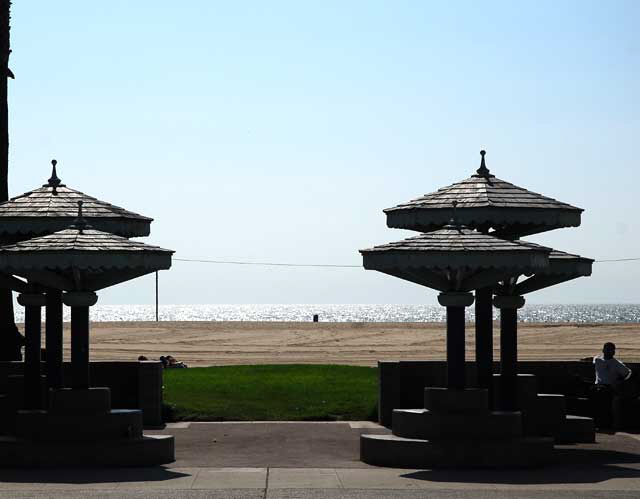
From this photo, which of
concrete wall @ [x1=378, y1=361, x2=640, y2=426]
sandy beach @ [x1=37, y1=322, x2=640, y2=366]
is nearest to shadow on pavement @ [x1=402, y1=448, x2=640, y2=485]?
concrete wall @ [x1=378, y1=361, x2=640, y2=426]

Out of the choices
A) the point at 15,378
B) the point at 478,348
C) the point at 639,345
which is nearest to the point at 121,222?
the point at 15,378

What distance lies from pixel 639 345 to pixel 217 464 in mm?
60763

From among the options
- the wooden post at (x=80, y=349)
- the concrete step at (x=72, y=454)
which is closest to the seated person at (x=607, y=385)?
the concrete step at (x=72, y=454)

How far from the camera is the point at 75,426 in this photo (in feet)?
56.6

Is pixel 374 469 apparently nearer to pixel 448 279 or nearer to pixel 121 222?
pixel 448 279

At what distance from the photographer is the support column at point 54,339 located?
1880cm

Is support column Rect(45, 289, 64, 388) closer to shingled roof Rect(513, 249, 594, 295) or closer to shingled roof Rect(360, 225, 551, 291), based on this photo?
shingled roof Rect(360, 225, 551, 291)

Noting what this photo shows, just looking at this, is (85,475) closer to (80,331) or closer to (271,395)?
(80,331)

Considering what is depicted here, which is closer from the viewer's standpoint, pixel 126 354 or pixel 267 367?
pixel 267 367

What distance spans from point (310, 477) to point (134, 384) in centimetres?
715

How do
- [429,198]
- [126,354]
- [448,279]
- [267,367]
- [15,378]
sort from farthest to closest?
[126,354], [267,367], [15,378], [429,198], [448,279]

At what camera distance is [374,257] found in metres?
17.2

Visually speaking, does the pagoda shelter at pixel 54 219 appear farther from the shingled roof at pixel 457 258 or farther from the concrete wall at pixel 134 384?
the shingled roof at pixel 457 258

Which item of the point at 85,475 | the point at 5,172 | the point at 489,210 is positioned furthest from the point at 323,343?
the point at 85,475
